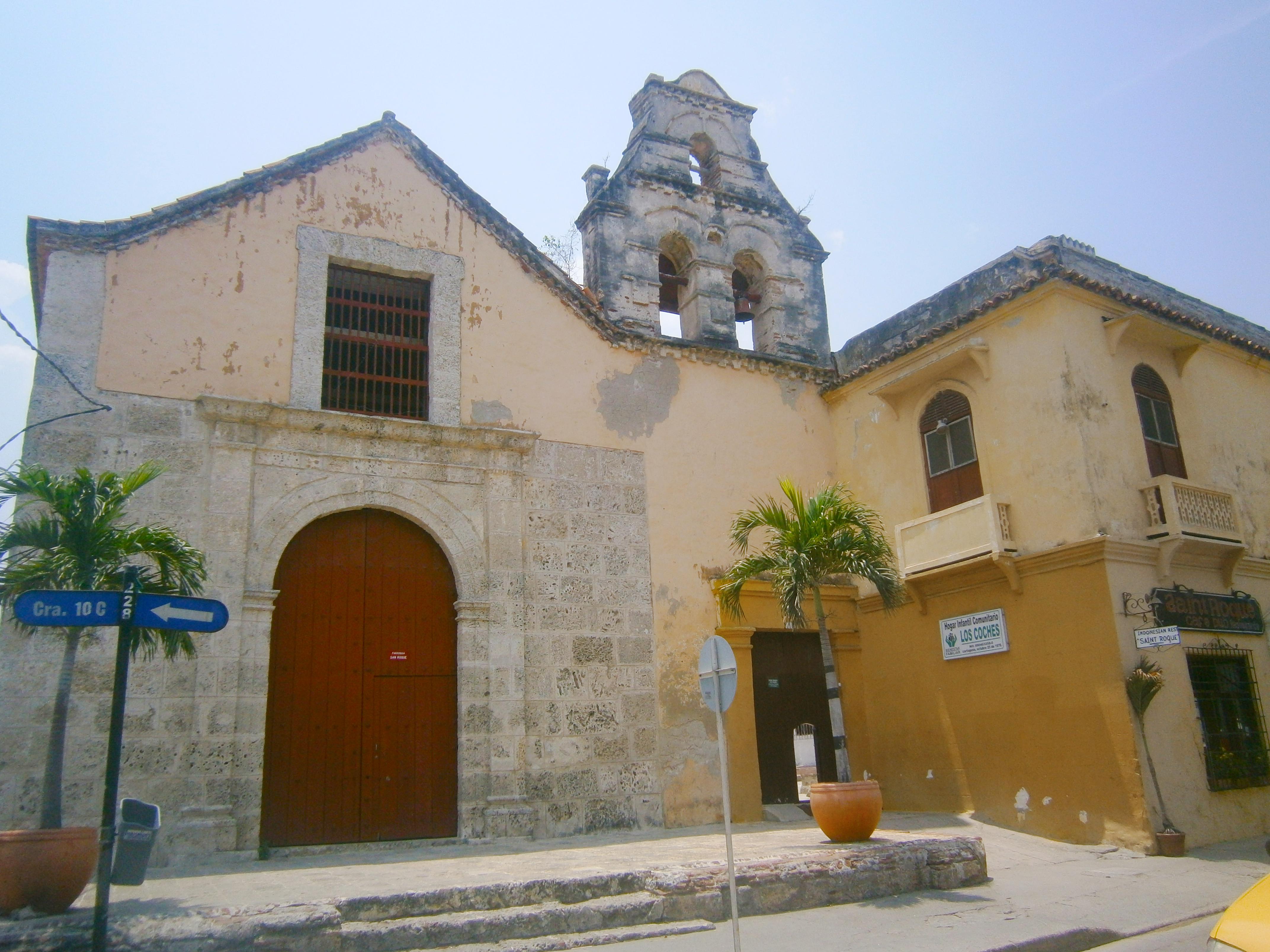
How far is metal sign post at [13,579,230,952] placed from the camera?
5203 mm

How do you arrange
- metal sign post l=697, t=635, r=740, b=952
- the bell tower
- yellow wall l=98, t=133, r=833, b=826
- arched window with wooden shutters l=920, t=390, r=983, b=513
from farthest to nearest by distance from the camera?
the bell tower
arched window with wooden shutters l=920, t=390, r=983, b=513
yellow wall l=98, t=133, r=833, b=826
metal sign post l=697, t=635, r=740, b=952

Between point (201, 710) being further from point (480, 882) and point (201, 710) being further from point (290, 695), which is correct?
point (480, 882)

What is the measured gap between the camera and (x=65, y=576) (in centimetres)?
709

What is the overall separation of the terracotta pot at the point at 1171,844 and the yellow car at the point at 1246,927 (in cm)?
619

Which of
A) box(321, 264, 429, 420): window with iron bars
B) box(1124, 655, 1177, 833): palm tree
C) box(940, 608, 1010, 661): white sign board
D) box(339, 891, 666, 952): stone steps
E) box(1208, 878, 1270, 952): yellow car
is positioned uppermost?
box(321, 264, 429, 420): window with iron bars

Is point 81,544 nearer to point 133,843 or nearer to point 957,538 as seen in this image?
point 133,843

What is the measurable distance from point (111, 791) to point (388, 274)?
25.1 feet

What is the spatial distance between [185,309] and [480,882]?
6.88 meters

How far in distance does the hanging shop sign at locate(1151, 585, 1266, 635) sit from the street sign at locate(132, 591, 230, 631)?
9622 millimetres

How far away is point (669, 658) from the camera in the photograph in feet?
39.0

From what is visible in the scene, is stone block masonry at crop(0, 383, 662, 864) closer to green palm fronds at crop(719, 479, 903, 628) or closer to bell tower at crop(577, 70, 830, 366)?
green palm fronds at crop(719, 479, 903, 628)

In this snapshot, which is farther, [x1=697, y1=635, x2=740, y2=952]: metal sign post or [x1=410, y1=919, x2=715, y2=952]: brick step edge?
[x1=697, y1=635, x2=740, y2=952]: metal sign post

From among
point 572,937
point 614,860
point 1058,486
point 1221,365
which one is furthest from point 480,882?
point 1221,365

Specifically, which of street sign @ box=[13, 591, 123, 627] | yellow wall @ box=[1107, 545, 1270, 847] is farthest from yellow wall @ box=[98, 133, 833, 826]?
street sign @ box=[13, 591, 123, 627]
